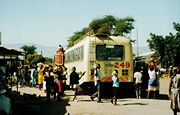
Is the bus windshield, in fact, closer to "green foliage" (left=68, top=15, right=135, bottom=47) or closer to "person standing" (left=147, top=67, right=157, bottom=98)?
"person standing" (left=147, top=67, right=157, bottom=98)

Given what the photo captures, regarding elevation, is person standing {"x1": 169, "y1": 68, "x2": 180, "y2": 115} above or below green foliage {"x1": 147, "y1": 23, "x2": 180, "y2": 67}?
below

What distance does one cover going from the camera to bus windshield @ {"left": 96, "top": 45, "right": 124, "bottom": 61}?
20.6 meters

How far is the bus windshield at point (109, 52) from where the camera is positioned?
810 inches

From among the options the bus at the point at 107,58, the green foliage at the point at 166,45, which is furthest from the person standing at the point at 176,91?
the green foliage at the point at 166,45

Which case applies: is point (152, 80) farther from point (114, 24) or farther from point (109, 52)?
point (114, 24)

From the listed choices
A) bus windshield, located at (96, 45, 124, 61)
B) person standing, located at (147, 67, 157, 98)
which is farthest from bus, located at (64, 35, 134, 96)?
person standing, located at (147, 67, 157, 98)

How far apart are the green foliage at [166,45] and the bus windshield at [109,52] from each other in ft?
167

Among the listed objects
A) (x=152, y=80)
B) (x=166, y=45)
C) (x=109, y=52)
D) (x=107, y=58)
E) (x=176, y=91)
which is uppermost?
(x=166, y=45)

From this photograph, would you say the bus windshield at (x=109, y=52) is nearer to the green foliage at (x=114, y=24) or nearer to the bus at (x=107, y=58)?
the bus at (x=107, y=58)

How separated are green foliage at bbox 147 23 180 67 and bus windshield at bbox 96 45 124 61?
50944mm

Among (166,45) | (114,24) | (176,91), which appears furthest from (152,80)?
(114,24)

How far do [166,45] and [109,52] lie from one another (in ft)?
178

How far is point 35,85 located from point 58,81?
12038mm

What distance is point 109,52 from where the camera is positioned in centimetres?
2073
